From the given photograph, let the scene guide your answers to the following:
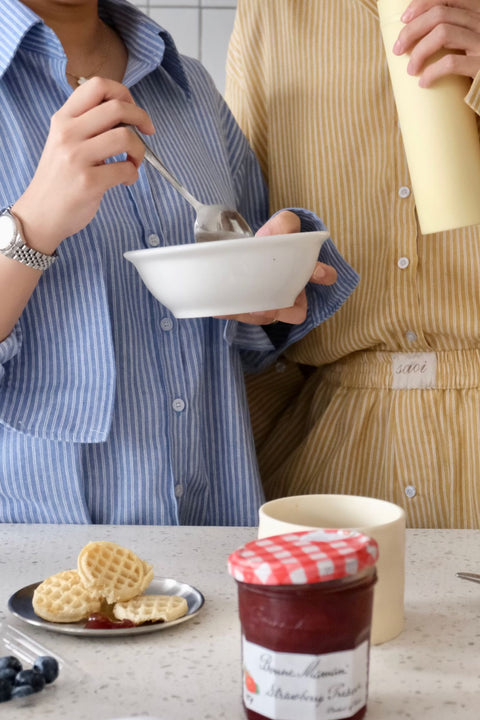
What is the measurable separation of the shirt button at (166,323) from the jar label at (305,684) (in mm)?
631

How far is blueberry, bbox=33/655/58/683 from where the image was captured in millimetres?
576

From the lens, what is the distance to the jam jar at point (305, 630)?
0.51 m

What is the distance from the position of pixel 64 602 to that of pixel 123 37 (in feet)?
2.79

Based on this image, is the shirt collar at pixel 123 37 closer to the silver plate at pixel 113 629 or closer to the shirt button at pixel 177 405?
the shirt button at pixel 177 405

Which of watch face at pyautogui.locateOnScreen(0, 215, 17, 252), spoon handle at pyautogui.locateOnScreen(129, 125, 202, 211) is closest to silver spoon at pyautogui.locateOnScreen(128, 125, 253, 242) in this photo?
spoon handle at pyautogui.locateOnScreen(129, 125, 202, 211)

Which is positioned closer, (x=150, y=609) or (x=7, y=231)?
(x=150, y=609)

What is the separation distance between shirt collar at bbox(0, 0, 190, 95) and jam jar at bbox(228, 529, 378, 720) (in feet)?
2.46

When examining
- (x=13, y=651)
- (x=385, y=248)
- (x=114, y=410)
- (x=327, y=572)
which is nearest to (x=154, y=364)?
(x=114, y=410)

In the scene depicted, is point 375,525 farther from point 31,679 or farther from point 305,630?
point 31,679

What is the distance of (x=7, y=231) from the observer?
91 centimetres

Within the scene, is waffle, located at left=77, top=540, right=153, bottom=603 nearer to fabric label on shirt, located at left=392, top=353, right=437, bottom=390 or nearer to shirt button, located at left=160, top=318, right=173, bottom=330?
shirt button, located at left=160, top=318, right=173, bottom=330

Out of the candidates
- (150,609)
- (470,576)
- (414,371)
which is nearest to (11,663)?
(150,609)

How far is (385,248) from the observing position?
4.32ft

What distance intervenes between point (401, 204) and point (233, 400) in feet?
1.27
